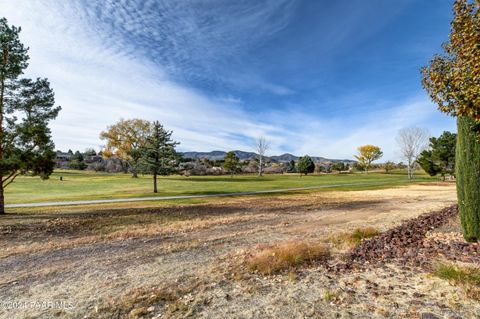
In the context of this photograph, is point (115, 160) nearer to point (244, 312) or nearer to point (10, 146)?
point (10, 146)

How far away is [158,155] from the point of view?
26.2 metres

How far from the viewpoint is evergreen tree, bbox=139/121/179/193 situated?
2583 centimetres

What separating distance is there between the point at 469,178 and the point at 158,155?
25.0 metres

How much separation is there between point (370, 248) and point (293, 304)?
12.2ft

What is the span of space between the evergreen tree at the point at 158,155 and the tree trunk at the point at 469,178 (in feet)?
79.0

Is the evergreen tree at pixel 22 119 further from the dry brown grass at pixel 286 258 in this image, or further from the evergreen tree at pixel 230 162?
the evergreen tree at pixel 230 162

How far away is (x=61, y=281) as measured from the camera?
4.78 metres

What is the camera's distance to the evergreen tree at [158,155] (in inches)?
1017

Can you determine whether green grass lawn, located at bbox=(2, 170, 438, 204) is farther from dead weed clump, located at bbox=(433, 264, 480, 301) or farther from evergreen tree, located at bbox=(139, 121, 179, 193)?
dead weed clump, located at bbox=(433, 264, 480, 301)

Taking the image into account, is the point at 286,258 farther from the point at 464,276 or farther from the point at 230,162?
the point at 230,162

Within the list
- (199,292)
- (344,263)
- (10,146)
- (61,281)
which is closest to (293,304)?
(199,292)

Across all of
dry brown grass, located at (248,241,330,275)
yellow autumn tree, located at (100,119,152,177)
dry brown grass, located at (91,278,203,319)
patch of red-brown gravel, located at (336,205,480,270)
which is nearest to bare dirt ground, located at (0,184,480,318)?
dry brown grass, located at (91,278,203,319)

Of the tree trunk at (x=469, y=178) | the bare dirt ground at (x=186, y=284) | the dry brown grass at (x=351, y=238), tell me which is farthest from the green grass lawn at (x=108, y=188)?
the tree trunk at (x=469, y=178)

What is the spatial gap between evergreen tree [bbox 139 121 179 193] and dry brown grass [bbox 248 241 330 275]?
21766mm
